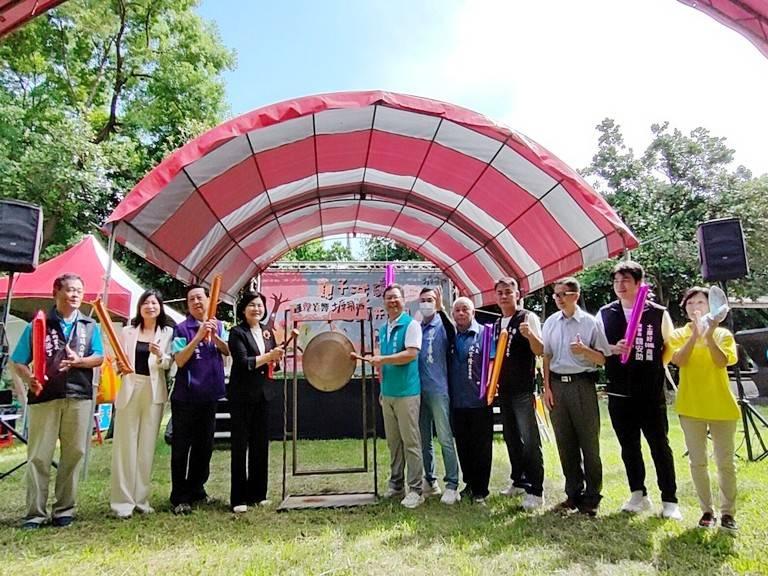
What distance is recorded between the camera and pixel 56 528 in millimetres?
3281

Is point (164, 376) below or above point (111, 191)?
below

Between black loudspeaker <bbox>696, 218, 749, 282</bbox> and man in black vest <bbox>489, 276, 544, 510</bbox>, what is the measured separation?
2.16 m

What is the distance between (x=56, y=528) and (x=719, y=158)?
14655 mm

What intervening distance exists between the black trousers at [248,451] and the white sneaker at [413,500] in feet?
3.27

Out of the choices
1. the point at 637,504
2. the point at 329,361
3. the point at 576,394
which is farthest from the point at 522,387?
the point at 329,361

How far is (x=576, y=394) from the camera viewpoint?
328 centimetres

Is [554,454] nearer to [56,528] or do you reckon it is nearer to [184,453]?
[184,453]

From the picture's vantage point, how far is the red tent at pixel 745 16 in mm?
5641

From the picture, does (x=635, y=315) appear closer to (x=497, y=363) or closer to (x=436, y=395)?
(x=497, y=363)

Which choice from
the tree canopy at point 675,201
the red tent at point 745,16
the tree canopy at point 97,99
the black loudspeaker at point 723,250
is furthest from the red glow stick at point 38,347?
the tree canopy at point 675,201

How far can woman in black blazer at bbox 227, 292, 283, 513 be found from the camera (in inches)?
142

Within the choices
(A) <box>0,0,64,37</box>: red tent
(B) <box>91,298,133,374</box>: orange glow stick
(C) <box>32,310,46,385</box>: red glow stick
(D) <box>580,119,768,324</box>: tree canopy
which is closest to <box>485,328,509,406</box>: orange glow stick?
(B) <box>91,298,133,374</box>: orange glow stick

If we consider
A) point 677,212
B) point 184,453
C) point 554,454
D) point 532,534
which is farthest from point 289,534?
point 677,212

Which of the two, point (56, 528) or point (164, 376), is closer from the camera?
point (56, 528)
